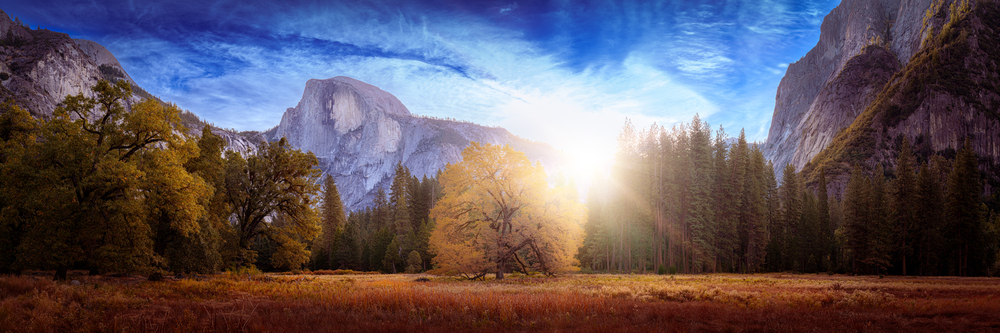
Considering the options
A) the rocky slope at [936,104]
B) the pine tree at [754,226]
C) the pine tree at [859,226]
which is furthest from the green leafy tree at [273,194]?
the rocky slope at [936,104]

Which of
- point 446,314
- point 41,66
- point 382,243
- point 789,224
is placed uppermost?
point 41,66

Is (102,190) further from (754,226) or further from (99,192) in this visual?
(754,226)

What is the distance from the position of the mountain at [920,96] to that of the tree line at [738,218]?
2836 inches

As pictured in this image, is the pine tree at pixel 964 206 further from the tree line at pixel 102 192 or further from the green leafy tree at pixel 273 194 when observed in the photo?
the tree line at pixel 102 192


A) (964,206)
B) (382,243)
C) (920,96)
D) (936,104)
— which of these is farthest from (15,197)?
(920,96)

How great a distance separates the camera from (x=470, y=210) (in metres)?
26.6

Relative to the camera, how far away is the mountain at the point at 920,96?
11300 centimetres

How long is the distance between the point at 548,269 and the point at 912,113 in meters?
149

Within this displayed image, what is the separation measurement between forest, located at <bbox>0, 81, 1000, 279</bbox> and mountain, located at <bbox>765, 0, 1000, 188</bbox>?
2904 inches

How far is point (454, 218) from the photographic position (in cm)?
2669

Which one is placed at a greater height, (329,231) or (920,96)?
(920,96)

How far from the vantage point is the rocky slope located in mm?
111938

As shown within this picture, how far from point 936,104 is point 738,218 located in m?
120

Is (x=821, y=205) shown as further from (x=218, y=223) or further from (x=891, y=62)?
(x=891, y=62)
